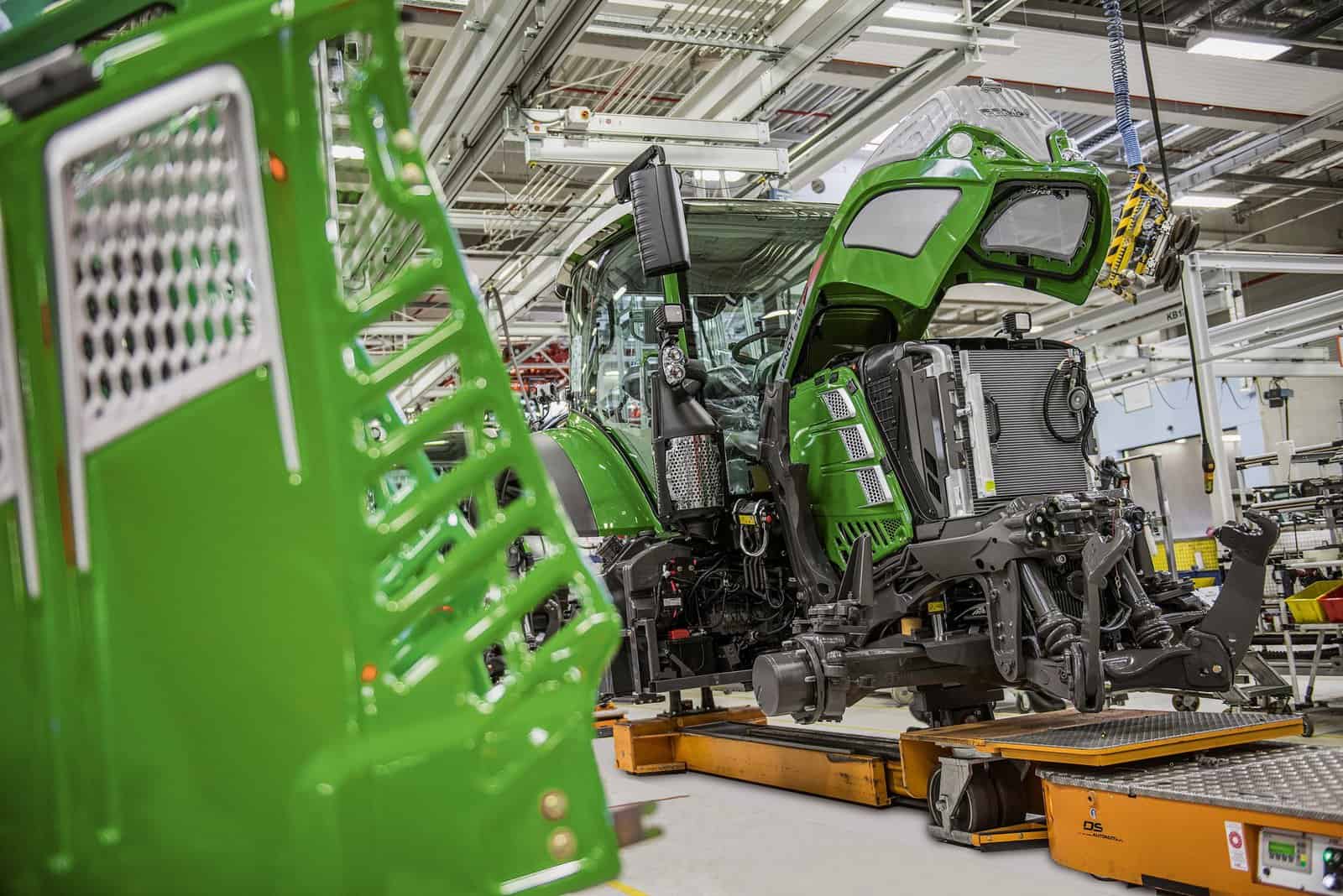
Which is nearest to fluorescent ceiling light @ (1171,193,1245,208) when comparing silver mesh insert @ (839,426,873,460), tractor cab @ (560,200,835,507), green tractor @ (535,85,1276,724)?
tractor cab @ (560,200,835,507)

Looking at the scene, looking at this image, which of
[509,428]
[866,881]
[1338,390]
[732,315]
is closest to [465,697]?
[509,428]

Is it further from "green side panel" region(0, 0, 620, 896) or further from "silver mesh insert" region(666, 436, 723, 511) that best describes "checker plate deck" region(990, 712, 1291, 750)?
"green side panel" region(0, 0, 620, 896)

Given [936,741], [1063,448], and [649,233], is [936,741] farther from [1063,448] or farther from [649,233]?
[649,233]

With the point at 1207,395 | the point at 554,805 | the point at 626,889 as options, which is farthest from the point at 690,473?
the point at 1207,395

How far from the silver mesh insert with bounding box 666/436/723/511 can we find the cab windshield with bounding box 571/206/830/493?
0.51 m

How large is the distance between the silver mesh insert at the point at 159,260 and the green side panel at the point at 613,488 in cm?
461

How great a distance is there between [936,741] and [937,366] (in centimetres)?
156

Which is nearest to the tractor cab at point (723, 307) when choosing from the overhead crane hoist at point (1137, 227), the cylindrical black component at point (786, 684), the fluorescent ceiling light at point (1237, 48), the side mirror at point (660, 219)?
the side mirror at point (660, 219)

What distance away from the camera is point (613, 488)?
617cm

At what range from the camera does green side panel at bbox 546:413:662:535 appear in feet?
19.9

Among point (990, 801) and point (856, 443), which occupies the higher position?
point (856, 443)

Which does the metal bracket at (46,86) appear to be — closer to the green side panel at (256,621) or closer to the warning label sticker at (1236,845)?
the green side panel at (256,621)

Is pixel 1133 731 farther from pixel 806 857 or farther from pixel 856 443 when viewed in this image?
pixel 856 443

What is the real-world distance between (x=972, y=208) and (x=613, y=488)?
2.60 metres
